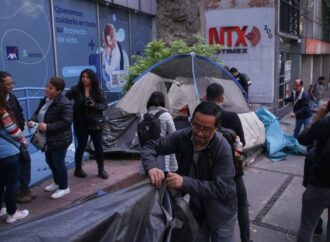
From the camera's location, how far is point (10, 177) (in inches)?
157

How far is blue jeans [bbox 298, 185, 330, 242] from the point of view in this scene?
10.7 feet

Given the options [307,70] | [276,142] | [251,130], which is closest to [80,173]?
[251,130]

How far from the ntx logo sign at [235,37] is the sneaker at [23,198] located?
10046mm

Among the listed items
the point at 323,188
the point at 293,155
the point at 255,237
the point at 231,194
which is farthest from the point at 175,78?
the point at 231,194

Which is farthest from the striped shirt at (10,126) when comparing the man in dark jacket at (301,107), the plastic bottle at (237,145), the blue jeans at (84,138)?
the man in dark jacket at (301,107)

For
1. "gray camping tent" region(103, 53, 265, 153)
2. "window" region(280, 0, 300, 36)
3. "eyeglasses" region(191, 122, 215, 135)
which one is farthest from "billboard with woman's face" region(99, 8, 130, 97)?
"eyeglasses" region(191, 122, 215, 135)

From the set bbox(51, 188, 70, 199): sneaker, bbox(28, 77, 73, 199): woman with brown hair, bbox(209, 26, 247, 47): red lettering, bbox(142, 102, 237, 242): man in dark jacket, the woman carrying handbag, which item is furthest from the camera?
bbox(209, 26, 247, 47): red lettering

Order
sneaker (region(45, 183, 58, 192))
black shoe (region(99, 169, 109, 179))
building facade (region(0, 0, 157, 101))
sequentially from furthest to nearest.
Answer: building facade (region(0, 0, 157, 101)) → black shoe (region(99, 169, 109, 179)) → sneaker (region(45, 183, 58, 192))

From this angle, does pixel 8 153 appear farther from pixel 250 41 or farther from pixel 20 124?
pixel 250 41

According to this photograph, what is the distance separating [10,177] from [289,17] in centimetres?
1362

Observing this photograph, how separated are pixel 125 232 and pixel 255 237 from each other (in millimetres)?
2853

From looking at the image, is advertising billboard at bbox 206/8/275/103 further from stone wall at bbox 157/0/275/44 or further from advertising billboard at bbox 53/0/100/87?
advertising billboard at bbox 53/0/100/87

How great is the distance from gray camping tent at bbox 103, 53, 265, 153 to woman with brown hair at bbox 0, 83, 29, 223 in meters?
2.87

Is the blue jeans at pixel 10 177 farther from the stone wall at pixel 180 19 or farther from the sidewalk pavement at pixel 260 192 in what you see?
the stone wall at pixel 180 19
